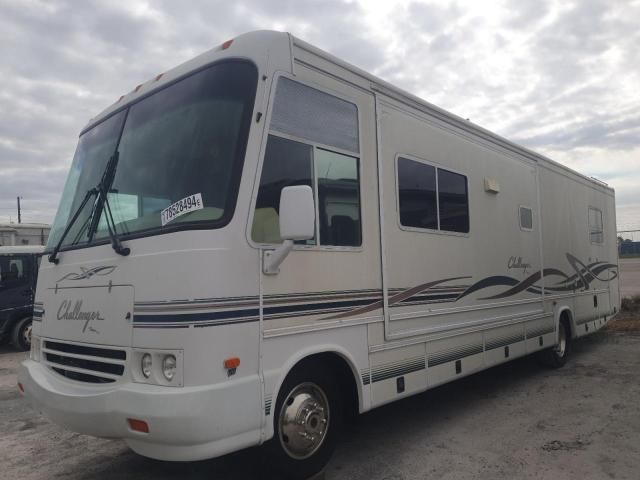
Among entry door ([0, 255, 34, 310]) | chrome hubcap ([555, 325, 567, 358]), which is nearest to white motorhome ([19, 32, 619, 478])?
chrome hubcap ([555, 325, 567, 358])

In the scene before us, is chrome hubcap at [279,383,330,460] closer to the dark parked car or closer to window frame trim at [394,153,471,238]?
window frame trim at [394,153,471,238]

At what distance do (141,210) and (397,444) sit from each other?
299 cm

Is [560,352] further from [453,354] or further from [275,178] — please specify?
[275,178]

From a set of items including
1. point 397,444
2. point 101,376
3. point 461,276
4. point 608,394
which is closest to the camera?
point 101,376

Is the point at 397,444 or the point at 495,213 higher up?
the point at 495,213

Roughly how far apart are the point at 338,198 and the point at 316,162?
353 millimetres

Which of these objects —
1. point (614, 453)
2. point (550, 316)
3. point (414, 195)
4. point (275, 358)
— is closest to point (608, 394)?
point (550, 316)

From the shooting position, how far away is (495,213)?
6.66 metres

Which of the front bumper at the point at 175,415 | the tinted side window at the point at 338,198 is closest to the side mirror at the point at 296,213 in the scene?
the tinted side window at the point at 338,198

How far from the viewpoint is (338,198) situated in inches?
172

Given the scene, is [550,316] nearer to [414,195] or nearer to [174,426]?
[414,195]

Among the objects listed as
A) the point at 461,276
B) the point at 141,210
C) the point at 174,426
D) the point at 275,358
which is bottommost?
the point at 174,426

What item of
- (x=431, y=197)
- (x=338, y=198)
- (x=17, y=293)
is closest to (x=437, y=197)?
(x=431, y=197)

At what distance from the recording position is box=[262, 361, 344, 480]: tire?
376cm
